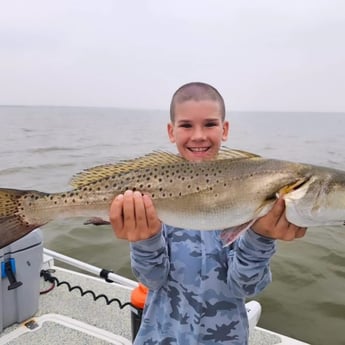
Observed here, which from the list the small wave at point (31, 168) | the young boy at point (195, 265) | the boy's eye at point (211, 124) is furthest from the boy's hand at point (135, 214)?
the small wave at point (31, 168)

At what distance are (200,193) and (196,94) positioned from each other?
834 millimetres

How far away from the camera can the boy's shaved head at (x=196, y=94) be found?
2.95 m

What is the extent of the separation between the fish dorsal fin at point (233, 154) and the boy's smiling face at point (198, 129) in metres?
0.32

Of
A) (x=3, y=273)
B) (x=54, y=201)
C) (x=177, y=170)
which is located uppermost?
(x=177, y=170)

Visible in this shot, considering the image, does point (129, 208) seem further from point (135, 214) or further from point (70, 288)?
point (70, 288)

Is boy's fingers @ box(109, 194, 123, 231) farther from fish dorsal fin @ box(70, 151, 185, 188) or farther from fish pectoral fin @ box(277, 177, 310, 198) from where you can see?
fish pectoral fin @ box(277, 177, 310, 198)

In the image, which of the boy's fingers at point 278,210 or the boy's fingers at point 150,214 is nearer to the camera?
the boy's fingers at point 278,210

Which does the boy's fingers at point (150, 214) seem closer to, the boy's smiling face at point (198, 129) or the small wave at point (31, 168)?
the boy's smiling face at point (198, 129)

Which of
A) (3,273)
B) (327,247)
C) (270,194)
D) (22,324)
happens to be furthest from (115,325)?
(327,247)

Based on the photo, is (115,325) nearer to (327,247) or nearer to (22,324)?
(22,324)

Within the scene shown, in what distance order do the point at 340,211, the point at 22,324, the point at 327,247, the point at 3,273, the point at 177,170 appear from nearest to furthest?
the point at 340,211 < the point at 177,170 < the point at 3,273 < the point at 22,324 < the point at 327,247

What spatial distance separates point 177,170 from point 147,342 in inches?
43.0

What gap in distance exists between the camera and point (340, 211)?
2.33 metres

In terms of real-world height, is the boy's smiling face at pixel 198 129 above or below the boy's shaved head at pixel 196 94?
below
